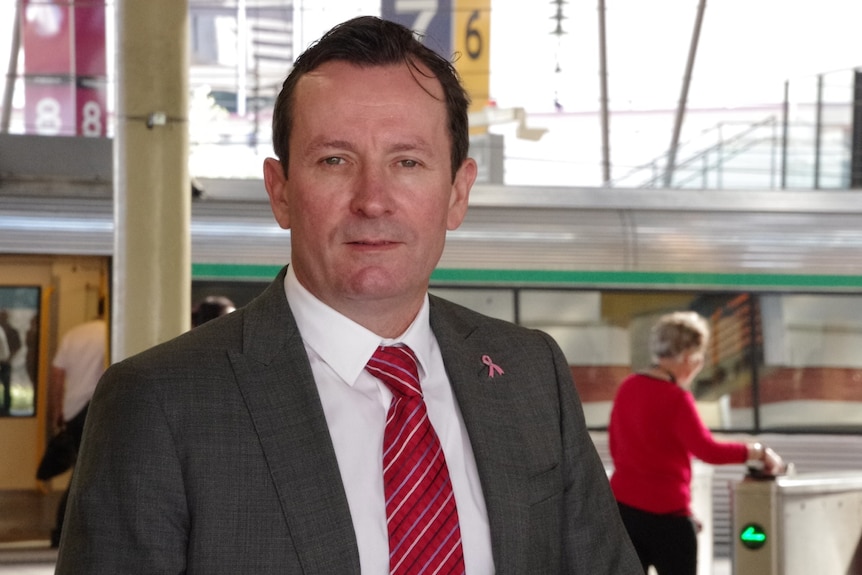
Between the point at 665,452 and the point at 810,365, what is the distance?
471 cm

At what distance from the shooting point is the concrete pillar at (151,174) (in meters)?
5.42

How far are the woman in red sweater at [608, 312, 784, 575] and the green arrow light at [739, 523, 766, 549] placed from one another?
417 millimetres

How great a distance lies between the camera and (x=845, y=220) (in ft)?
32.9

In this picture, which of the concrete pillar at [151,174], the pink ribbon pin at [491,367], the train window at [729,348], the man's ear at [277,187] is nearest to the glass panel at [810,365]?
the train window at [729,348]

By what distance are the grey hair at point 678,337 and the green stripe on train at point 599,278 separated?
4054 mm

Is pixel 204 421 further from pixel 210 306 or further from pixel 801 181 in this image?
pixel 801 181

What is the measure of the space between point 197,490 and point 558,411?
0.50 meters

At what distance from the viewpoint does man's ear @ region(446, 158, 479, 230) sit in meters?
1.69

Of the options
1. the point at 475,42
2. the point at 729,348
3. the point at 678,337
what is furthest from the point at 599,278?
the point at 678,337

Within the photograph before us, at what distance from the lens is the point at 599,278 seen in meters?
9.51

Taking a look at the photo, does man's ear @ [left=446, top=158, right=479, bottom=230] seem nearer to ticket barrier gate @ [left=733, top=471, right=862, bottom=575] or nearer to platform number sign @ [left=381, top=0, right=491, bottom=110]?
ticket barrier gate @ [left=733, top=471, right=862, bottom=575]

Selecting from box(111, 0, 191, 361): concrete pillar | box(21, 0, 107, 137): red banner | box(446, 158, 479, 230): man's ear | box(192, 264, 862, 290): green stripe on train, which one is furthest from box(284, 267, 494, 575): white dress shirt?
box(21, 0, 107, 137): red banner

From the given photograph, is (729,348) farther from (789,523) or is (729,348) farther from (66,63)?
(66,63)

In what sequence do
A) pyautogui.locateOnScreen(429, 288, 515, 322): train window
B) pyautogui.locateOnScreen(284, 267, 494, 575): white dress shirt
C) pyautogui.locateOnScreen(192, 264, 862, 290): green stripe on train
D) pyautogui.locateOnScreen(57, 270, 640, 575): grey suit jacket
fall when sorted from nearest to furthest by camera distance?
pyautogui.locateOnScreen(57, 270, 640, 575): grey suit jacket, pyautogui.locateOnScreen(284, 267, 494, 575): white dress shirt, pyautogui.locateOnScreen(192, 264, 862, 290): green stripe on train, pyautogui.locateOnScreen(429, 288, 515, 322): train window
